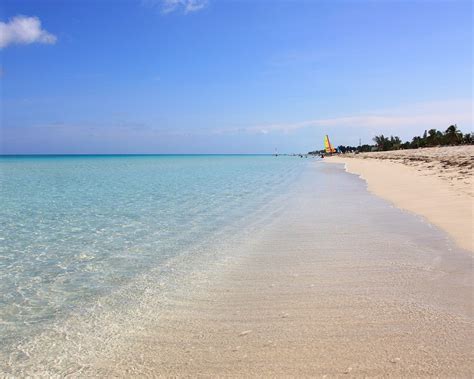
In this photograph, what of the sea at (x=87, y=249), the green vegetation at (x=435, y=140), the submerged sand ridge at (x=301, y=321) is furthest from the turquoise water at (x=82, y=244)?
the green vegetation at (x=435, y=140)

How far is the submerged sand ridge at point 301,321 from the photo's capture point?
3.34 meters

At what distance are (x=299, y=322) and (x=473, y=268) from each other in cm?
334

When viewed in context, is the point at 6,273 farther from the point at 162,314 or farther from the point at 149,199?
the point at 149,199

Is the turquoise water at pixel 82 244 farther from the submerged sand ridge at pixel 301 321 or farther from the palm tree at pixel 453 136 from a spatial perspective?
the palm tree at pixel 453 136

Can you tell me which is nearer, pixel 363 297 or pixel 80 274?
pixel 363 297

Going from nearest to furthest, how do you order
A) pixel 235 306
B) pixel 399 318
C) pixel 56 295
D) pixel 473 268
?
pixel 399 318
pixel 235 306
pixel 56 295
pixel 473 268

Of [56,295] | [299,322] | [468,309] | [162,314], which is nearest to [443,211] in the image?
[468,309]

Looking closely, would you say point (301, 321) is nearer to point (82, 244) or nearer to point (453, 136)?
point (82, 244)

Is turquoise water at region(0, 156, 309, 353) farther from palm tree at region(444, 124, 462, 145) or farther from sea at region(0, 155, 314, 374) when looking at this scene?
palm tree at region(444, 124, 462, 145)

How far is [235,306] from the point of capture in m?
4.79

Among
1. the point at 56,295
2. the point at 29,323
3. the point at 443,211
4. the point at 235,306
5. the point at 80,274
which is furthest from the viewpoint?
the point at 443,211

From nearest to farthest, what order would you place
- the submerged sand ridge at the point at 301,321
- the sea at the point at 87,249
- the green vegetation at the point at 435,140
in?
the submerged sand ridge at the point at 301,321
the sea at the point at 87,249
the green vegetation at the point at 435,140

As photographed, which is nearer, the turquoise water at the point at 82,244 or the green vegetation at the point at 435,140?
the turquoise water at the point at 82,244

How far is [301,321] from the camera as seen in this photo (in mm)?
4223
